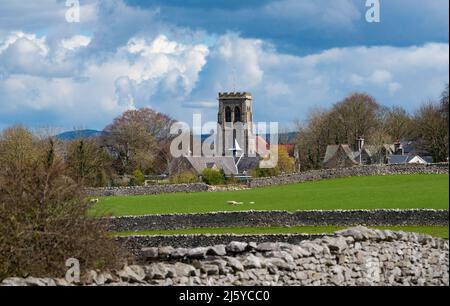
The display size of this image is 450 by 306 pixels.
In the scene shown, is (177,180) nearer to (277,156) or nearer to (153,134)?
(277,156)

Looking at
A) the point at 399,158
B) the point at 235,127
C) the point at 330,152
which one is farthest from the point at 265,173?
the point at 235,127

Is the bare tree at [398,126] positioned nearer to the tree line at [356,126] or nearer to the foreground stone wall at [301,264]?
the tree line at [356,126]

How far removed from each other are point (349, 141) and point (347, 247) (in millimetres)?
91685

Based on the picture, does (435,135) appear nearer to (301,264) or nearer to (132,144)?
(132,144)

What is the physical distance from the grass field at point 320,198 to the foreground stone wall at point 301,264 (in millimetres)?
22300

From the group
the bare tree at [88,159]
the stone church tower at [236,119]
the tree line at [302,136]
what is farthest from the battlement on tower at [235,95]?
the bare tree at [88,159]

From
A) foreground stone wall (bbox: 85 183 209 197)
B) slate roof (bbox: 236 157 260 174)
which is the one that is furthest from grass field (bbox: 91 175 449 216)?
slate roof (bbox: 236 157 260 174)

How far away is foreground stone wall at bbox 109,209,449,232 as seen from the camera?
134ft

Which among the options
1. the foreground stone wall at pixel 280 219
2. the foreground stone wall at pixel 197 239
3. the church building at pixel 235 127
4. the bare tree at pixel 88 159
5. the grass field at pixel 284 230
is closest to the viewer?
the foreground stone wall at pixel 197 239

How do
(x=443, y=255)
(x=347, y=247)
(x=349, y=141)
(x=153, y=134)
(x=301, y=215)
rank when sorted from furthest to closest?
(x=153, y=134)
(x=349, y=141)
(x=301, y=215)
(x=443, y=255)
(x=347, y=247)

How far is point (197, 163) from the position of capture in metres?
120

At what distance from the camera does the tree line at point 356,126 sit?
10400 centimetres
